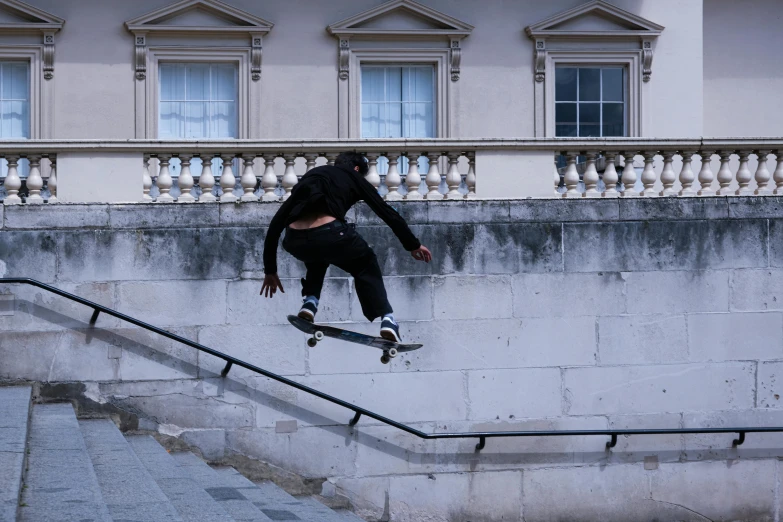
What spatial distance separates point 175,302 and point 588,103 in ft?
27.0

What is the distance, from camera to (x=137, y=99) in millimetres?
16625

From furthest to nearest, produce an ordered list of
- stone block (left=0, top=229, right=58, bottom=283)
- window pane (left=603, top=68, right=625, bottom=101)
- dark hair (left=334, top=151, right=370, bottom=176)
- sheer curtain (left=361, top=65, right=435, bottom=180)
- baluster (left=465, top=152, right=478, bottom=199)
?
window pane (left=603, top=68, right=625, bottom=101) → sheer curtain (left=361, top=65, right=435, bottom=180) → baluster (left=465, top=152, right=478, bottom=199) → stone block (left=0, top=229, right=58, bottom=283) → dark hair (left=334, top=151, right=370, bottom=176)

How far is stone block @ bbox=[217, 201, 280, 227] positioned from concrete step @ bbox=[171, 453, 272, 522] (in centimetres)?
229

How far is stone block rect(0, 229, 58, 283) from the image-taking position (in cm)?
1138

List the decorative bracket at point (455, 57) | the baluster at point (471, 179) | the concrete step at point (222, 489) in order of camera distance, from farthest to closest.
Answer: the decorative bracket at point (455, 57) < the baluster at point (471, 179) < the concrete step at point (222, 489)

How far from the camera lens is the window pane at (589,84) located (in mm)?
17516

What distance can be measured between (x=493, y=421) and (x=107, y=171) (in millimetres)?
4641

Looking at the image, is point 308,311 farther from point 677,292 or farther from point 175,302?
point 677,292

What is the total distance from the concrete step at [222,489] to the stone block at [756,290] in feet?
18.1

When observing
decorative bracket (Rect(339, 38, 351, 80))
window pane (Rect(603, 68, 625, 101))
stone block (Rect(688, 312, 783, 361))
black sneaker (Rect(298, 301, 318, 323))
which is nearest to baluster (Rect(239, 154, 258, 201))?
black sneaker (Rect(298, 301, 318, 323))

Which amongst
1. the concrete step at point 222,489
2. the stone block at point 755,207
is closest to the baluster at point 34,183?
the concrete step at point 222,489

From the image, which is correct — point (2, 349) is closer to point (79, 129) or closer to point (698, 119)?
point (79, 129)

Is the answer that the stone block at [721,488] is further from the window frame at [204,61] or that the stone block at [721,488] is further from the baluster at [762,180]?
the window frame at [204,61]

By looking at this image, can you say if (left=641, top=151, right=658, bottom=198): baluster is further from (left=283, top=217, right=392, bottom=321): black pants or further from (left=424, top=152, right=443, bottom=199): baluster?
(left=283, top=217, right=392, bottom=321): black pants
